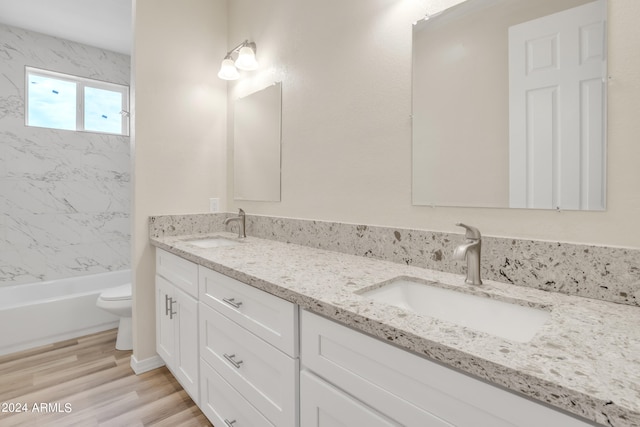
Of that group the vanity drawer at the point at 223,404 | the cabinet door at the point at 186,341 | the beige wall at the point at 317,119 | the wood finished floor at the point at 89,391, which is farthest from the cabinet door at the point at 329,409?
the wood finished floor at the point at 89,391

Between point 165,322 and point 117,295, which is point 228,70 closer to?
point 165,322

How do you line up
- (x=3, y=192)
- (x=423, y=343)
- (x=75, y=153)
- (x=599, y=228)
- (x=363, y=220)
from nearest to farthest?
(x=423, y=343) < (x=599, y=228) < (x=363, y=220) < (x=3, y=192) < (x=75, y=153)

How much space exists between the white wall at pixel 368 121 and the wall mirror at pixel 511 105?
0.04 m

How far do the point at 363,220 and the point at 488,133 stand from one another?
611mm

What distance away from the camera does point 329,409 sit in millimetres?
837

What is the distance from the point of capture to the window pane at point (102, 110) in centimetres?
338

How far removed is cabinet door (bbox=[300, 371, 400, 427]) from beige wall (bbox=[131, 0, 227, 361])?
158cm

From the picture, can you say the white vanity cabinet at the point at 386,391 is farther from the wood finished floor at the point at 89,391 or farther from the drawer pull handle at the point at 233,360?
the wood finished floor at the point at 89,391

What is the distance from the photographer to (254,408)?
1.14 metres

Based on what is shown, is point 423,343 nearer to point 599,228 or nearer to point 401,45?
point 599,228

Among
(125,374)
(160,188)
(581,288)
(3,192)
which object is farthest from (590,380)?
(3,192)

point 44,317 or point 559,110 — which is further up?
point 559,110

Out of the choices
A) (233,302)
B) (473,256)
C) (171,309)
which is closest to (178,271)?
(171,309)

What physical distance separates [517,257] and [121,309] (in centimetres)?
249
